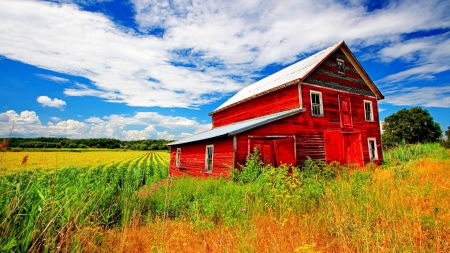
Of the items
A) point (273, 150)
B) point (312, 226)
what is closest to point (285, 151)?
point (273, 150)

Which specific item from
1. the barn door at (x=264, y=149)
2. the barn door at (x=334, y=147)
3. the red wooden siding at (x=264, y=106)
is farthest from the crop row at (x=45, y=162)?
the barn door at (x=334, y=147)

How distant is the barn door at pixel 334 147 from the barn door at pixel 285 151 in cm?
299

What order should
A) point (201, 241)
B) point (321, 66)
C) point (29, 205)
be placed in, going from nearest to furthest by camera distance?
point (29, 205) → point (201, 241) → point (321, 66)

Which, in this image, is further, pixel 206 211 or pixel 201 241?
pixel 206 211

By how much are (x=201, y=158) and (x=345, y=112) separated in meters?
10.6

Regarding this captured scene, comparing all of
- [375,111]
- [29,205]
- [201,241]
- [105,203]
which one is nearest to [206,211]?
[201,241]

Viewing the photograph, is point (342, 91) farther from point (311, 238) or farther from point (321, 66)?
point (311, 238)

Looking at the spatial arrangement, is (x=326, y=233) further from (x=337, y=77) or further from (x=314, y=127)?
(x=337, y=77)

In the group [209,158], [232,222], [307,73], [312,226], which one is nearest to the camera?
[312,226]

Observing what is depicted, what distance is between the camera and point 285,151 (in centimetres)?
1191

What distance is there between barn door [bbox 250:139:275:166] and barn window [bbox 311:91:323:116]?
437cm

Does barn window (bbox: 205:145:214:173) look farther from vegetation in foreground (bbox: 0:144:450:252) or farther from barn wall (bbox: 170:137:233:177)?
vegetation in foreground (bbox: 0:144:450:252)

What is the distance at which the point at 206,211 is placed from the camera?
5125mm

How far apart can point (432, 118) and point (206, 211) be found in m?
52.7
